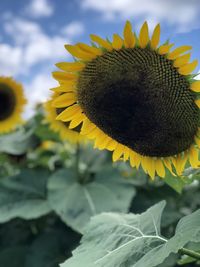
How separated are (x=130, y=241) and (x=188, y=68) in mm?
510

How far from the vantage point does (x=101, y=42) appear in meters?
1.41

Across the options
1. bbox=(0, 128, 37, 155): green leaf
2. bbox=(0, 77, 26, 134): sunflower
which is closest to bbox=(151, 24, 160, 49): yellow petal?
bbox=(0, 128, 37, 155): green leaf

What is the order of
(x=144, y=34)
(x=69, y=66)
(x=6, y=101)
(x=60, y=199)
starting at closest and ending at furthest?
1. (x=144, y=34)
2. (x=69, y=66)
3. (x=60, y=199)
4. (x=6, y=101)

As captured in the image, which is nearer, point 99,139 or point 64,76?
point 64,76

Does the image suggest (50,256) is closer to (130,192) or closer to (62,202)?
(62,202)

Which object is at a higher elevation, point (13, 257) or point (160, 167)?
point (160, 167)

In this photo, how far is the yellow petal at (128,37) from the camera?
1.39 metres

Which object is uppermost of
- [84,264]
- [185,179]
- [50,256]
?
[185,179]

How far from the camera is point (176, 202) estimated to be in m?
3.44

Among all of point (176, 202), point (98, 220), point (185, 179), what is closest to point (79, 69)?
point (185, 179)

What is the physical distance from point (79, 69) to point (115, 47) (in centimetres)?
13

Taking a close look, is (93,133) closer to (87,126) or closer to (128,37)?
(87,126)

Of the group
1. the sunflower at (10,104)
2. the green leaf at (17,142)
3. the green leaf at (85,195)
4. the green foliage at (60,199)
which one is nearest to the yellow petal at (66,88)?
the green foliage at (60,199)

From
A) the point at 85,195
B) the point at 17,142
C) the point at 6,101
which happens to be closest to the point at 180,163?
the point at 85,195
